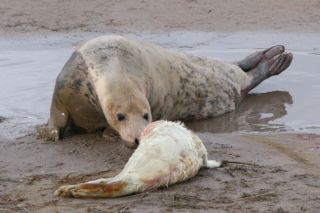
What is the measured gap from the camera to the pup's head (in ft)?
16.9

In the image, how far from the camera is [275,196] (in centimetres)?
429

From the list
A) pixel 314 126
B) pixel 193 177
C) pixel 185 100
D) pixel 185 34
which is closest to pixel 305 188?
pixel 193 177

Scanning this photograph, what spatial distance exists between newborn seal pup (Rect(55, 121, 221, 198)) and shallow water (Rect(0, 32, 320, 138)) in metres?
1.84

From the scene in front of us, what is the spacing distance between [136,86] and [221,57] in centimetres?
342

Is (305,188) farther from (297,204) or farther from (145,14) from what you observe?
(145,14)

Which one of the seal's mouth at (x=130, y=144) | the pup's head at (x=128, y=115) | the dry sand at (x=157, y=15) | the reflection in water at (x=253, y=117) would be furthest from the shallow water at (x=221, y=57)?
the seal's mouth at (x=130, y=144)

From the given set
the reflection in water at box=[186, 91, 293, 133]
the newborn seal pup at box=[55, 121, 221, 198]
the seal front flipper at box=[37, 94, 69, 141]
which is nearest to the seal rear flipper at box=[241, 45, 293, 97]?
the reflection in water at box=[186, 91, 293, 133]

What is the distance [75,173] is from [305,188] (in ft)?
4.55

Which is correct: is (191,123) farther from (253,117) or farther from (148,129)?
(148,129)

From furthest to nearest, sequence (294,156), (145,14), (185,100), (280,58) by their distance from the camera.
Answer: (145,14), (280,58), (185,100), (294,156)

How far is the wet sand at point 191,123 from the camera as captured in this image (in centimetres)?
430

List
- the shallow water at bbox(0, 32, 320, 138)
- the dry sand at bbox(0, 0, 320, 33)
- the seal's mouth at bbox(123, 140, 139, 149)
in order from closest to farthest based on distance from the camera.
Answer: the seal's mouth at bbox(123, 140, 139, 149) → the shallow water at bbox(0, 32, 320, 138) → the dry sand at bbox(0, 0, 320, 33)

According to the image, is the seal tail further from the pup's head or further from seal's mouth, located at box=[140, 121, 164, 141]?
the pup's head

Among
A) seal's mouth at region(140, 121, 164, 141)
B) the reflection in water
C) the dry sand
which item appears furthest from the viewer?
the dry sand
